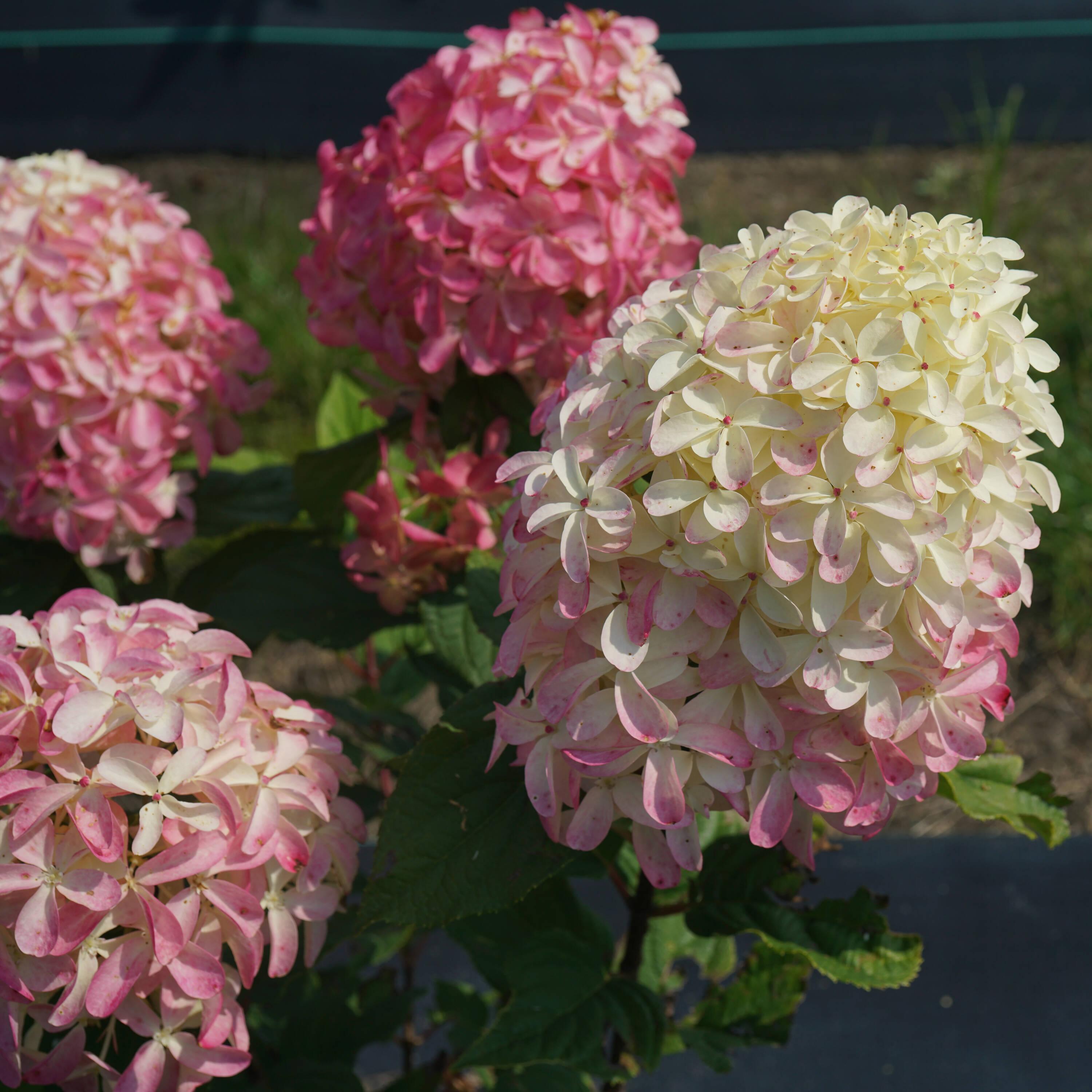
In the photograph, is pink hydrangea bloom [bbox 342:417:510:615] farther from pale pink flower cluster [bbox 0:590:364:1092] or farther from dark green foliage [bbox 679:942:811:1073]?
dark green foliage [bbox 679:942:811:1073]

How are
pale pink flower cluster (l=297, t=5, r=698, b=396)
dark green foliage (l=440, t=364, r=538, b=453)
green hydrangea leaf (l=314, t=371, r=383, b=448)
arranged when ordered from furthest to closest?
green hydrangea leaf (l=314, t=371, r=383, b=448) < dark green foliage (l=440, t=364, r=538, b=453) < pale pink flower cluster (l=297, t=5, r=698, b=396)

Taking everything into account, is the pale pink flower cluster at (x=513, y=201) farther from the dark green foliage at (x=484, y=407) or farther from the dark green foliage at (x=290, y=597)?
the dark green foliage at (x=290, y=597)

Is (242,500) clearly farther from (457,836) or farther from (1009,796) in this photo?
(1009,796)

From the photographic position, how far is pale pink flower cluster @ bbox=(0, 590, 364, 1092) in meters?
0.59

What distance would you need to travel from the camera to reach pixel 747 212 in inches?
118

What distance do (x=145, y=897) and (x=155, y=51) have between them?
359 cm

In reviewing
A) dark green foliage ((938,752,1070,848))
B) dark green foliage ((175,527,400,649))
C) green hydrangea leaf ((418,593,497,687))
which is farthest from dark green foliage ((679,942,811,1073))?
dark green foliage ((175,527,400,649))

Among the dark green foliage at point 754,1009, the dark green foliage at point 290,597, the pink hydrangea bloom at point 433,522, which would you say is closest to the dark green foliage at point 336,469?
the dark green foliage at point 290,597

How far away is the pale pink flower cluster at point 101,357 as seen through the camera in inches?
37.4

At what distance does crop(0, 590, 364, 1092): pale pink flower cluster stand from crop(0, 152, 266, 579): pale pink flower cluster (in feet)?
1.07

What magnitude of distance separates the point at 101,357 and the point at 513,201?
366 millimetres

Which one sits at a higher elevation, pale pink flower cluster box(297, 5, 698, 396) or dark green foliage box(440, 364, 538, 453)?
pale pink flower cluster box(297, 5, 698, 396)

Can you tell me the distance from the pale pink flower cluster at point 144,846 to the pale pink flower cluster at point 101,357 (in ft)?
1.07

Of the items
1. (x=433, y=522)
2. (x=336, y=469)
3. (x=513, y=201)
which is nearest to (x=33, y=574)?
(x=336, y=469)
